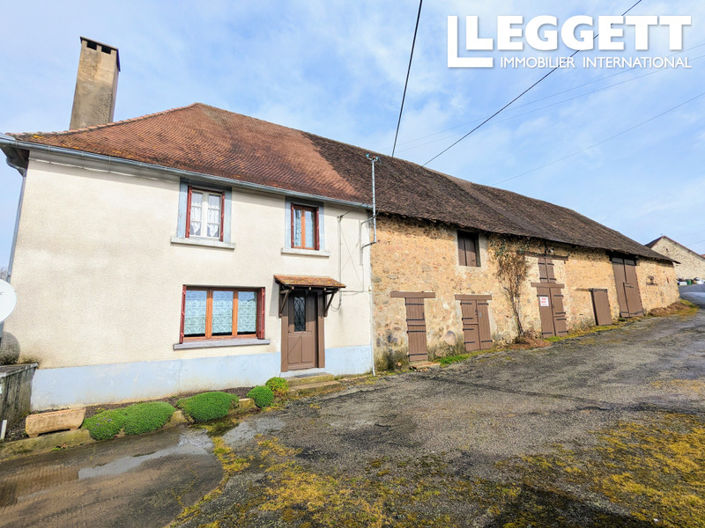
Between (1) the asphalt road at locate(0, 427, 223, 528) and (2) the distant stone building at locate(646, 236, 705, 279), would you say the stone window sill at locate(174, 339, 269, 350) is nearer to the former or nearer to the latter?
(1) the asphalt road at locate(0, 427, 223, 528)

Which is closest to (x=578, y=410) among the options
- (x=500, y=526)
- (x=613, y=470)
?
(x=613, y=470)

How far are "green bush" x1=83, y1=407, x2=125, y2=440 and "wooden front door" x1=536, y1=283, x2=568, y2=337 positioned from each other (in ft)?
48.1

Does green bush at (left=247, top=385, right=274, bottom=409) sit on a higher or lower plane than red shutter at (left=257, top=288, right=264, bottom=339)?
lower

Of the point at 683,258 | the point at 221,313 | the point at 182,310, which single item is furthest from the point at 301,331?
the point at 683,258

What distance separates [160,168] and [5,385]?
4.66 m

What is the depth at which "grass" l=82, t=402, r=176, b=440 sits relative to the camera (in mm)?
5043

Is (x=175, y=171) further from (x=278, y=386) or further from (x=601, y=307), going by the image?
(x=601, y=307)

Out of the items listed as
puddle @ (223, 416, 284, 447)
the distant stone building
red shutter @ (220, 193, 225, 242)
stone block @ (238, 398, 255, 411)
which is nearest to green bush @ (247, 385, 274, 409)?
stone block @ (238, 398, 255, 411)

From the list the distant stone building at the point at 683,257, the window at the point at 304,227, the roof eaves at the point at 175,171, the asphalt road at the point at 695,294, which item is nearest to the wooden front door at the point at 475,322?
the roof eaves at the point at 175,171

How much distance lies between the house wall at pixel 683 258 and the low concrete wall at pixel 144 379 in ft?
151

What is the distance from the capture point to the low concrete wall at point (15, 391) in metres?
4.77

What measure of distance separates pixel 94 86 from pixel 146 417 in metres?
9.13

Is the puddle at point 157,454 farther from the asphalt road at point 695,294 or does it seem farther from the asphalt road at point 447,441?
the asphalt road at point 695,294

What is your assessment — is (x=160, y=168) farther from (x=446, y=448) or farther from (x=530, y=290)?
(x=530, y=290)
